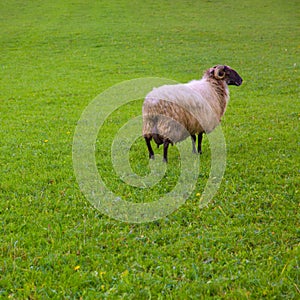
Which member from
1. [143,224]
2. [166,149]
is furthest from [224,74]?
[143,224]

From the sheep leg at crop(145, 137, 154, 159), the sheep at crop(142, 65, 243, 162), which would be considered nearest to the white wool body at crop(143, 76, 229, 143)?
the sheep at crop(142, 65, 243, 162)

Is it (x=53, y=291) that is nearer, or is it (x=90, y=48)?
(x=53, y=291)

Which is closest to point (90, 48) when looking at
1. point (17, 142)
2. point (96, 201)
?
point (17, 142)

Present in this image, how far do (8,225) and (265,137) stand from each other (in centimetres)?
612

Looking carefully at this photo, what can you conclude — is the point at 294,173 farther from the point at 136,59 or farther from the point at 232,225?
the point at 136,59

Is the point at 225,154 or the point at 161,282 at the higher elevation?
the point at 161,282

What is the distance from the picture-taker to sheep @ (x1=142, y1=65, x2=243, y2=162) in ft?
23.1

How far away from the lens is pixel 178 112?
23.4 ft

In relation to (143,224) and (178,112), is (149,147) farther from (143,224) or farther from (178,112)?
(143,224)

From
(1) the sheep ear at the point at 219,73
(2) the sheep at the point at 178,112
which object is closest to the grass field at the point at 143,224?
(2) the sheep at the point at 178,112

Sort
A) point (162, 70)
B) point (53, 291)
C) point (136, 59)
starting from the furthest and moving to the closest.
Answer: point (136, 59)
point (162, 70)
point (53, 291)

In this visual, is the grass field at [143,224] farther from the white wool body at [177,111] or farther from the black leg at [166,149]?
the white wool body at [177,111]

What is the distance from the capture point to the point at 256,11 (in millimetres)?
36312

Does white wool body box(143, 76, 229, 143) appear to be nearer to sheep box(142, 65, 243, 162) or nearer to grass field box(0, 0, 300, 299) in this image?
sheep box(142, 65, 243, 162)
